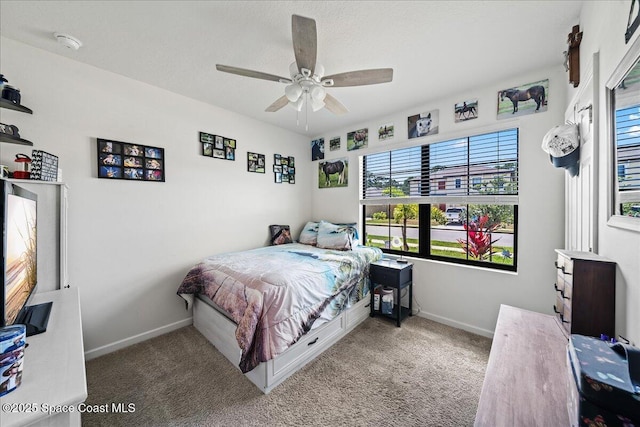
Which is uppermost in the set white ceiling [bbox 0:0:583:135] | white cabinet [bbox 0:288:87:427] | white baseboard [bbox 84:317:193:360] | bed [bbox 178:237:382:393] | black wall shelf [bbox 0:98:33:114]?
white ceiling [bbox 0:0:583:135]

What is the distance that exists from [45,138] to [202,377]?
7.52 feet

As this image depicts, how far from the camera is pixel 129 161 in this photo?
225cm

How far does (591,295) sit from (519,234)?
58.0 inches

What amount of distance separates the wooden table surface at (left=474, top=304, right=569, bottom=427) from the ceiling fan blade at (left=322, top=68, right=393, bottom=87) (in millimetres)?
1729

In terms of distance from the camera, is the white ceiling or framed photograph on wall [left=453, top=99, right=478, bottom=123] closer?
the white ceiling

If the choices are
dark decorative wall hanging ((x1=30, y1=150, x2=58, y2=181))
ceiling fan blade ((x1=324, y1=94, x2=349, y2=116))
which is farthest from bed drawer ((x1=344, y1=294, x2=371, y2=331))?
dark decorative wall hanging ((x1=30, y1=150, x2=58, y2=181))

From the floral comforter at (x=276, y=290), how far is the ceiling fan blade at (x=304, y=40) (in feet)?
5.11

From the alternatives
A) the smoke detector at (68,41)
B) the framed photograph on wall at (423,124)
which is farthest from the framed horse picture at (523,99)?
the smoke detector at (68,41)

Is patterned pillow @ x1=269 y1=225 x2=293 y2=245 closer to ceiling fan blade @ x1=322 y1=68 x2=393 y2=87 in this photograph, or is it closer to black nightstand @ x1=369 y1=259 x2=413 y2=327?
black nightstand @ x1=369 y1=259 x2=413 y2=327

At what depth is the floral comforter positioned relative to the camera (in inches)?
64.3

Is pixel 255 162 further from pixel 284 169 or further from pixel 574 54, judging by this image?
pixel 574 54

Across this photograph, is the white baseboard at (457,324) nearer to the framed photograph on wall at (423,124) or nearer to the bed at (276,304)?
the bed at (276,304)

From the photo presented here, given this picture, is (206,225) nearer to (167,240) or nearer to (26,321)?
(167,240)

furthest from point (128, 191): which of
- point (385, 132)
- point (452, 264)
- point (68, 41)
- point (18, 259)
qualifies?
point (452, 264)
